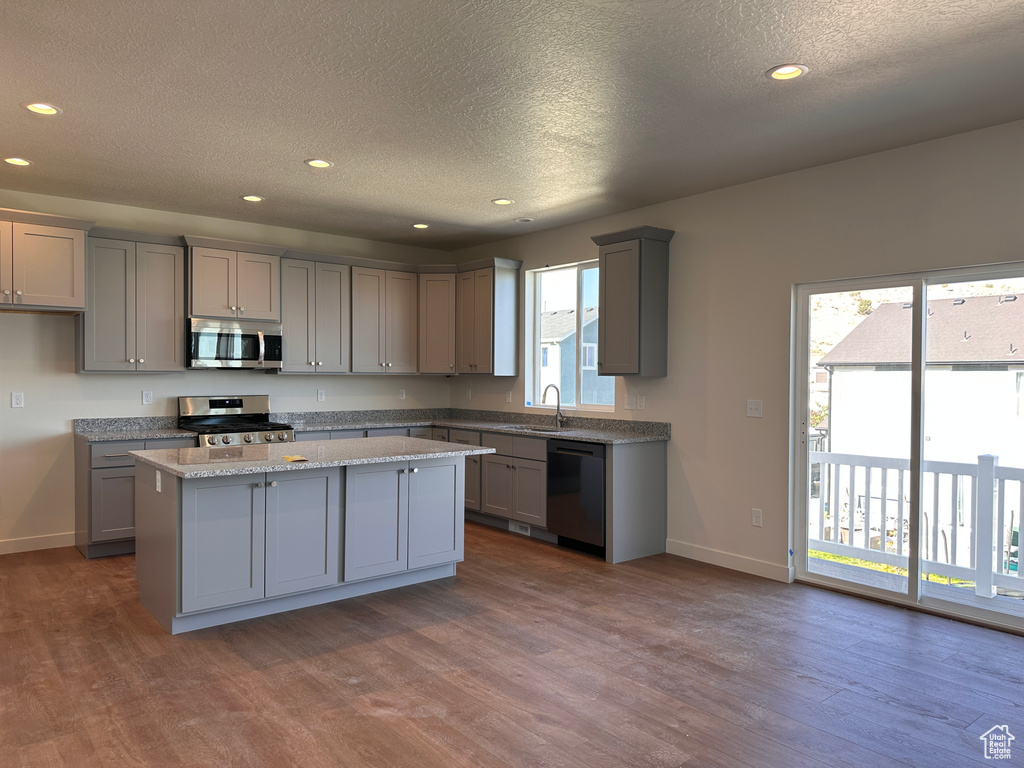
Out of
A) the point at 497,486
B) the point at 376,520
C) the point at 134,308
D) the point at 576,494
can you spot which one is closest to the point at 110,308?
the point at 134,308

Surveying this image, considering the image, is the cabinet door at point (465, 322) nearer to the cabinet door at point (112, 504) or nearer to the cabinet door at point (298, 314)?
the cabinet door at point (298, 314)

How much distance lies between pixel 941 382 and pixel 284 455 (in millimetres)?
3709

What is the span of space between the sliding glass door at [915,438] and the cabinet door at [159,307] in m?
4.67

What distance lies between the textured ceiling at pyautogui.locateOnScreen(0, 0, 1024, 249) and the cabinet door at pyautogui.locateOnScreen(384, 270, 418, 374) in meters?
1.90

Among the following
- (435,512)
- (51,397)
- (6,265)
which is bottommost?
(435,512)

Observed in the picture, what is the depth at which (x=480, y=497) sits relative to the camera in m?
Result: 6.11

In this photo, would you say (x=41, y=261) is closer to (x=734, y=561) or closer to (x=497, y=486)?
(x=497, y=486)

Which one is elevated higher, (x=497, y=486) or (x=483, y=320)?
(x=483, y=320)

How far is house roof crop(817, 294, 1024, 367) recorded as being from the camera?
11.8 feet

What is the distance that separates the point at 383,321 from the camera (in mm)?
6723

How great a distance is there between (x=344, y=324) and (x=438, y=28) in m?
4.11

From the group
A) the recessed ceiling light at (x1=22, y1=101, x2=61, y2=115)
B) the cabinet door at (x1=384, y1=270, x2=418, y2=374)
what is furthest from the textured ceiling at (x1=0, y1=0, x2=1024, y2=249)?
the cabinet door at (x1=384, y1=270, x2=418, y2=374)

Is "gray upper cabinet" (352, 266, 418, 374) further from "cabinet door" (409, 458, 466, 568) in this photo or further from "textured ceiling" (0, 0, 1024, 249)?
"cabinet door" (409, 458, 466, 568)

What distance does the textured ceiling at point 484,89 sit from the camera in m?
2.55
